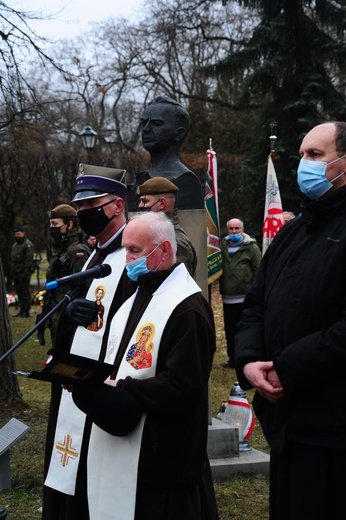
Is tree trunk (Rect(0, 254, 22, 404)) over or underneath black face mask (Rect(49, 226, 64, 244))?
underneath

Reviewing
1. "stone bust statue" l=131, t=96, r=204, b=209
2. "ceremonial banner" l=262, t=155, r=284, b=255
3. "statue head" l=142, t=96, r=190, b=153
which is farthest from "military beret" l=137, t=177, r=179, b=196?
"ceremonial banner" l=262, t=155, r=284, b=255

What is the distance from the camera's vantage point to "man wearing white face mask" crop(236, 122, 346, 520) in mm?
2932

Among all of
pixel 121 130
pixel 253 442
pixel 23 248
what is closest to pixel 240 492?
pixel 253 442

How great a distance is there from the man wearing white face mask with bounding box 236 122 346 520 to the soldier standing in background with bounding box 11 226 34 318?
1383 cm

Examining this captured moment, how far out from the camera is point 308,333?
305cm

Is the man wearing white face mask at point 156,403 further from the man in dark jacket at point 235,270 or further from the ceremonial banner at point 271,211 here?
the man in dark jacket at point 235,270

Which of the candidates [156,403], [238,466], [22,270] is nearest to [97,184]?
[156,403]

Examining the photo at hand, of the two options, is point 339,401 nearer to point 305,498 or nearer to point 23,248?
point 305,498

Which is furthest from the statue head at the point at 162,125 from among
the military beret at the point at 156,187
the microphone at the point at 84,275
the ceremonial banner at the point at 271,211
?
the ceremonial banner at the point at 271,211

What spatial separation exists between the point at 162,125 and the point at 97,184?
6.12 ft

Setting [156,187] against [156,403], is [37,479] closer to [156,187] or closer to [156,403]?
[156,187]

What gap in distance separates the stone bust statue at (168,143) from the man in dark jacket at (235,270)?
4.31m

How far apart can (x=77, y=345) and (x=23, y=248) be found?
44.3ft

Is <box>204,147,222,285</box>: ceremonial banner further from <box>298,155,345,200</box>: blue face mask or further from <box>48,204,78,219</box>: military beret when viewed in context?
<box>298,155,345,200</box>: blue face mask
